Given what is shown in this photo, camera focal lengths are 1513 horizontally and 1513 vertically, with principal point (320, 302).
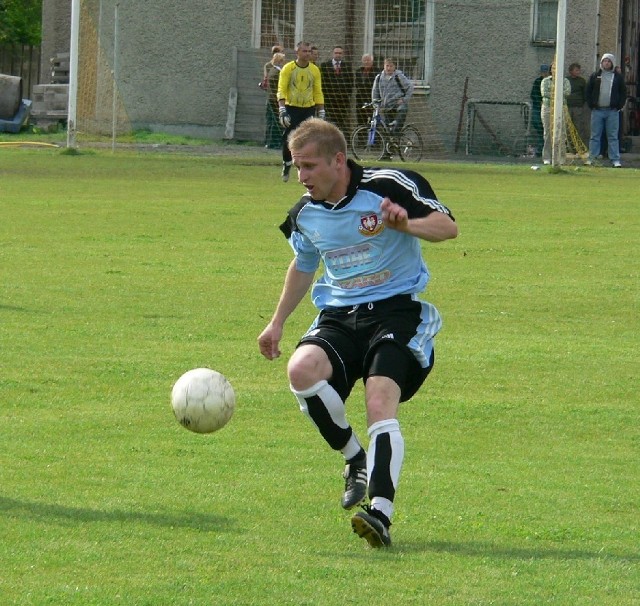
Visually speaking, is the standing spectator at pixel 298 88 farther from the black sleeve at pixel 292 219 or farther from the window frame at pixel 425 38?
the black sleeve at pixel 292 219

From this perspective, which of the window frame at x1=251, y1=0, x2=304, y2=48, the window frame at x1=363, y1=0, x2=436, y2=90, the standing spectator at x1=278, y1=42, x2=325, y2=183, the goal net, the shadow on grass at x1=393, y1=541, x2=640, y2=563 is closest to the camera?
the shadow on grass at x1=393, y1=541, x2=640, y2=563

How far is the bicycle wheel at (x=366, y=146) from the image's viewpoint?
96.0 feet

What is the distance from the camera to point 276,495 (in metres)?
6.45

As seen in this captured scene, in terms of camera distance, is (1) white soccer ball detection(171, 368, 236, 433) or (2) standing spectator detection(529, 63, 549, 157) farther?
(2) standing spectator detection(529, 63, 549, 157)

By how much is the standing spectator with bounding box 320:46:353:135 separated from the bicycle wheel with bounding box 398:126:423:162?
2732 millimetres

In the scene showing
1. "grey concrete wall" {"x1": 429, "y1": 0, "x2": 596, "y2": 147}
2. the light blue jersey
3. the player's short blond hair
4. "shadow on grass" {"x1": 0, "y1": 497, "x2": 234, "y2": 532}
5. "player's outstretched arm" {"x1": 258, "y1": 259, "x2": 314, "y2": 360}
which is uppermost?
"grey concrete wall" {"x1": 429, "y1": 0, "x2": 596, "y2": 147}

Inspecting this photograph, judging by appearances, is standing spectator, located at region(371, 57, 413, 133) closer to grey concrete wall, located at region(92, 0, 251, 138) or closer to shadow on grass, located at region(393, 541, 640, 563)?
grey concrete wall, located at region(92, 0, 251, 138)

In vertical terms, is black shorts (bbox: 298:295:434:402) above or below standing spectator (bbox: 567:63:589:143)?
below

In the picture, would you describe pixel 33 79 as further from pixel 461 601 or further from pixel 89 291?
pixel 461 601

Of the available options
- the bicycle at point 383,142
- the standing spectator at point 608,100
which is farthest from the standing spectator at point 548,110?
the bicycle at point 383,142

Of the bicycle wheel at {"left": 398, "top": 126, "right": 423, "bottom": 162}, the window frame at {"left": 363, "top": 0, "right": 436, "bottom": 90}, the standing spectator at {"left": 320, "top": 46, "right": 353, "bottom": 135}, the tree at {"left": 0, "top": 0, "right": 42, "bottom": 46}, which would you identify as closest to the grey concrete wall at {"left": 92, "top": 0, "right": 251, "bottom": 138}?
the window frame at {"left": 363, "top": 0, "right": 436, "bottom": 90}

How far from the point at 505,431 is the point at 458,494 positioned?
1.46 m

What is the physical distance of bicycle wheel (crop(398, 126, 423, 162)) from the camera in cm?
2914

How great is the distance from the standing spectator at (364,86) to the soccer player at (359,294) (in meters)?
25.1
